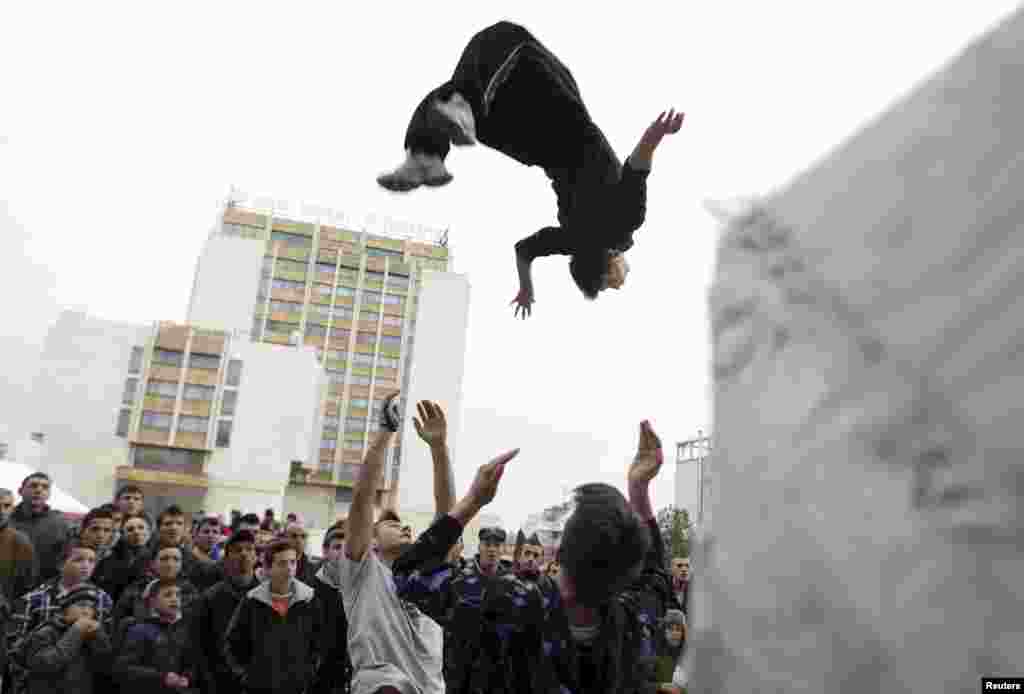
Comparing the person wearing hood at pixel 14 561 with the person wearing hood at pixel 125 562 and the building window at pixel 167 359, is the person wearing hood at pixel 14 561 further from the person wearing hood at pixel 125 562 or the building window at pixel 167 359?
the building window at pixel 167 359

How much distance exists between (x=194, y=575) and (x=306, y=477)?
169 feet

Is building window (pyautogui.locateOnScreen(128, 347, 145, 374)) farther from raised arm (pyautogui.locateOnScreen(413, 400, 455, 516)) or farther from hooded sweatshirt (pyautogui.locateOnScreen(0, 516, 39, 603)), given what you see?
raised arm (pyautogui.locateOnScreen(413, 400, 455, 516))

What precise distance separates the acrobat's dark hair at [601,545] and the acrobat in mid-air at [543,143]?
49.2 inches

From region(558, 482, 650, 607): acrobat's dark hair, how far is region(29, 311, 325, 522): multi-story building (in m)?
44.8

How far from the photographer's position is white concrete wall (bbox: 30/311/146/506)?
1784 inches

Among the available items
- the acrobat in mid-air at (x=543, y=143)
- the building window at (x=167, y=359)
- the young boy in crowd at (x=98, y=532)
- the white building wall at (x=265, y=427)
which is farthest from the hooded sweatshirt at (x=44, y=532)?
the building window at (x=167, y=359)

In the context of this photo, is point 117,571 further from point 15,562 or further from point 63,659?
point 63,659

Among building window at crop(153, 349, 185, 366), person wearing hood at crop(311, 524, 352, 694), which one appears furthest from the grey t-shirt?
building window at crop(153, 349, 185, 366)

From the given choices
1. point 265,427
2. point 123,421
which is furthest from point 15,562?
point 123,421

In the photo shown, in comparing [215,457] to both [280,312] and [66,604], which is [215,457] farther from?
[66,604]

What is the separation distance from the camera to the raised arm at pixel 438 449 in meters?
2.72

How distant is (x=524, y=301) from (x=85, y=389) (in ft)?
159

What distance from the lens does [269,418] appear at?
46.6 metres

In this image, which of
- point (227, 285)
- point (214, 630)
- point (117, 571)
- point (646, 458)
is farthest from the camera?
→ point (227, 285)
